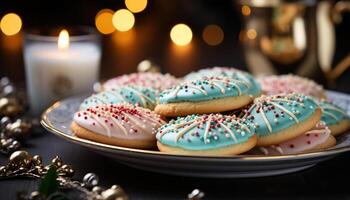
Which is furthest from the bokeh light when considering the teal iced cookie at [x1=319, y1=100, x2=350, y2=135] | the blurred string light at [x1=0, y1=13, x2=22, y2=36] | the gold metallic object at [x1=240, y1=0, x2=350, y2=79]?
the blurred string light at [x1=0, y1=13, x2=22, y2=36]

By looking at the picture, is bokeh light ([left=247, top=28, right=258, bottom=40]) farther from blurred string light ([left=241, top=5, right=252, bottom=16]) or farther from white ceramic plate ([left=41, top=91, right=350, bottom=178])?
white ceramic plate ([left=41, top=91, right=350, bottom=178])

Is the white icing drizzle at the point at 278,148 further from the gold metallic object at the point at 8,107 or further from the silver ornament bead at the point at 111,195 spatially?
the gold metallic object at the point at 8,107

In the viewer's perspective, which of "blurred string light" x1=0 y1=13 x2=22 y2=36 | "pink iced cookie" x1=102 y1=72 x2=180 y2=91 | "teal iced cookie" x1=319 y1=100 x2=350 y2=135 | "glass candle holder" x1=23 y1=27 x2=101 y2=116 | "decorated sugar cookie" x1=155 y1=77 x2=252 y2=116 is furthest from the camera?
"blurred string light" x1=0 y1=13 x2=22 y2=36

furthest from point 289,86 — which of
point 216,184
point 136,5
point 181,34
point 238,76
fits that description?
point 136,5

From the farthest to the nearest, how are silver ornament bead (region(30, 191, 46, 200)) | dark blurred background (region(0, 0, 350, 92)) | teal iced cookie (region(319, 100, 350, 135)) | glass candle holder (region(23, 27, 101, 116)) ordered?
dark blurred background (region(0, 0, 350, 92)) < glass candle holder (region(23, 27, 101, 116)) < teal iced cookie (region(319, 100, 350, 135)) < silver ornament bead (region(30, 191, 46, 200))

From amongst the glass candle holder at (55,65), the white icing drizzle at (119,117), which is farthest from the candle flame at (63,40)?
the white icing drizzle at (119,117)

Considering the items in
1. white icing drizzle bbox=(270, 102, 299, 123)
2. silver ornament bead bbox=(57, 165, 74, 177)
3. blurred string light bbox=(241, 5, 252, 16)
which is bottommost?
silver ornament bead bbox=(57, 165, 74, 177)

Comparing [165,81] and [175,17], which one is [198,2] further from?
[165,81]

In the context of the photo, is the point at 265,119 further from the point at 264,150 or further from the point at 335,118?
the point at 335,118
